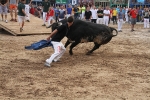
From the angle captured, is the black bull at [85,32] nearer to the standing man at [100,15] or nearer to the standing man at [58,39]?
the standing man at [58,39]

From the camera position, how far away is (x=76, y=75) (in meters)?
7.20

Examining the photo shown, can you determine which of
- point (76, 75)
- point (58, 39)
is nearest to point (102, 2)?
point (58, 39)

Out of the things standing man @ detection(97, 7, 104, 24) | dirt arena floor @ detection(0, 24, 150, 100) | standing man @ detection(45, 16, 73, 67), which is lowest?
dirt arena floor @ detection(0, 24, 150, 100)

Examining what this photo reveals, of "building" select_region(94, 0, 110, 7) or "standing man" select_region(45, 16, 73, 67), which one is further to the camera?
"building" select_region(94, 0, 110, 7)

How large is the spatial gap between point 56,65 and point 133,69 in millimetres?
2352

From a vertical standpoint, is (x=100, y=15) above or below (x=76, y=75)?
above

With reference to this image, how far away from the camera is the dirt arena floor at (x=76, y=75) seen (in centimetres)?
577

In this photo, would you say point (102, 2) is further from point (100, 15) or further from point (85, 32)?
point (85, 32)

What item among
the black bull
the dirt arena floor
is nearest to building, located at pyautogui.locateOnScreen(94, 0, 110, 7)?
the dirt arena floor

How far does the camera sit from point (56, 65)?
27.0 ft

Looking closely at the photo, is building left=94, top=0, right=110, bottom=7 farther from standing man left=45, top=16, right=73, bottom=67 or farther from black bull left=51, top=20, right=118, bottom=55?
standing man left=45, top=16, right=73, bottom=67

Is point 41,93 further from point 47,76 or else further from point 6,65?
point 6,65

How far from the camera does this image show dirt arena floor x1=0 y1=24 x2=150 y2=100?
5.77 meters

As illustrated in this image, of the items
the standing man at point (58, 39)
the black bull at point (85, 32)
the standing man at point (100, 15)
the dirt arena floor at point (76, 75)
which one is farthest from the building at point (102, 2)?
the standing man at point (58, 39)
